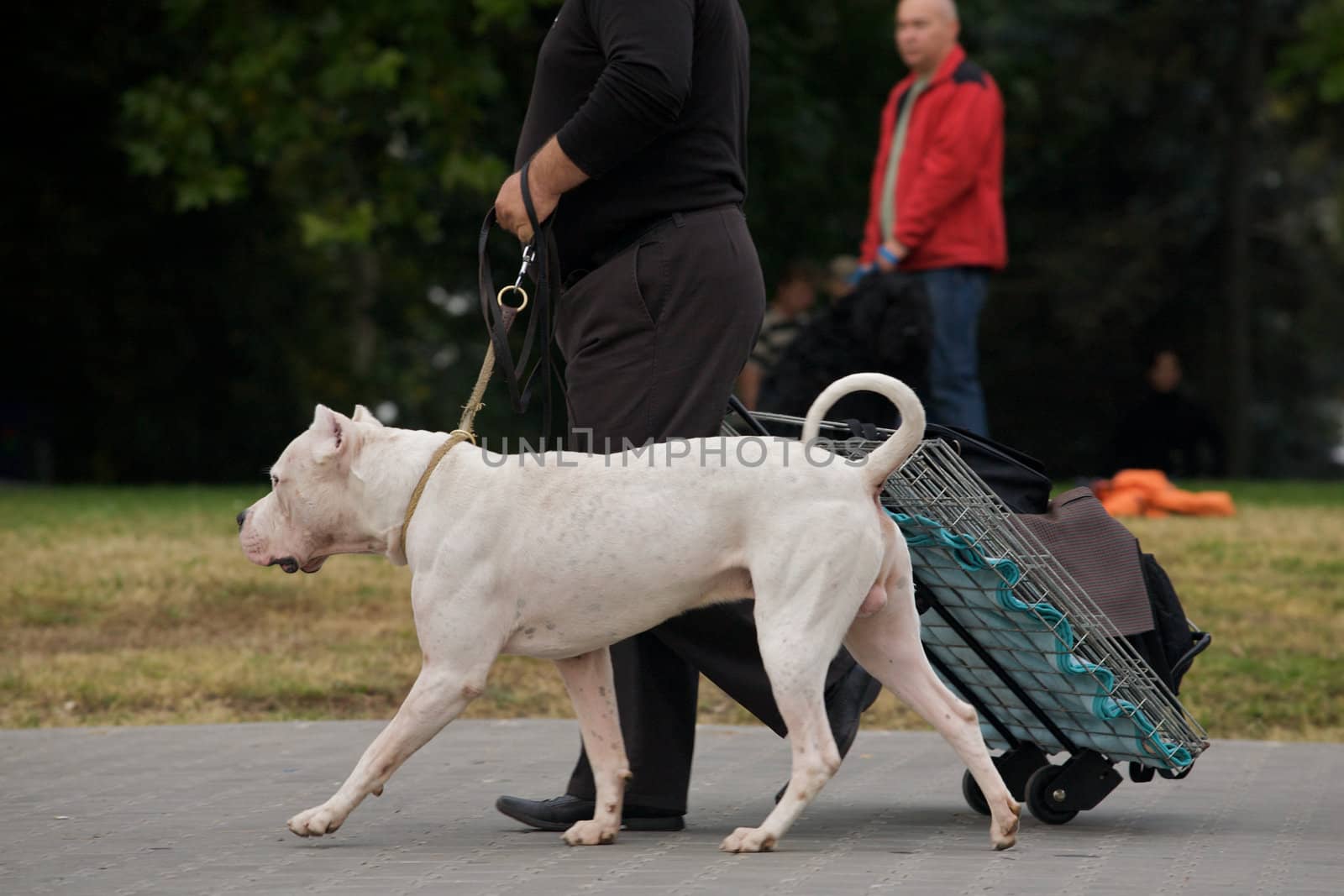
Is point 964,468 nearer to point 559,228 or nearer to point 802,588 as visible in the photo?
point 802,588

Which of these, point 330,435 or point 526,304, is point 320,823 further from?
point 526,304

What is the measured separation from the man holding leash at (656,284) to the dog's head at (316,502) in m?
0.61

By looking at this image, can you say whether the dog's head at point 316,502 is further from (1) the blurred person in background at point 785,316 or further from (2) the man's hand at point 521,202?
(1) the blurred person in background at point 785,316

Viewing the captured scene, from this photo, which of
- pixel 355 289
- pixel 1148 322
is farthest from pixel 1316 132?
pixel 355 289

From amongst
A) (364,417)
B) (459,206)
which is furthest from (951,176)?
(459,206)

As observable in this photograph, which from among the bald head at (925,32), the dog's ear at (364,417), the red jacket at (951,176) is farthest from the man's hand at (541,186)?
the bald head at (925,32)

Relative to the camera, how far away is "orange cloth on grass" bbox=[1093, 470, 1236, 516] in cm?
1146

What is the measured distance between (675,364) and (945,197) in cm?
491

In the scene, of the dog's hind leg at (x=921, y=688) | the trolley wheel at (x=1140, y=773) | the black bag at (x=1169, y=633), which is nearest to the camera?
the dog's hind leg at (x=921, y=688)

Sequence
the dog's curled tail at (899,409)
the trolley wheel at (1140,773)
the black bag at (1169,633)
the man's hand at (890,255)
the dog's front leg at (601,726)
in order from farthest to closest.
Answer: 1. the man's hand at (890,255)
2. the trolley wheel at (1140,773)
3. the black bag at (1169,633)
4. the dog's front leg at (601,726)
5. the dog's curled tail at (899,409)

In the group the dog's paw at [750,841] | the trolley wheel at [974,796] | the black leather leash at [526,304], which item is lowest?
the trolley wheel at [974,796]

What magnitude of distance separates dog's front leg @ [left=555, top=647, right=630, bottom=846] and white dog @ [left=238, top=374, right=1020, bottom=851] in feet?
0.75

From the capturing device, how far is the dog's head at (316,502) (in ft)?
15.5

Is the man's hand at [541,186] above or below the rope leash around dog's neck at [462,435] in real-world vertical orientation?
above
